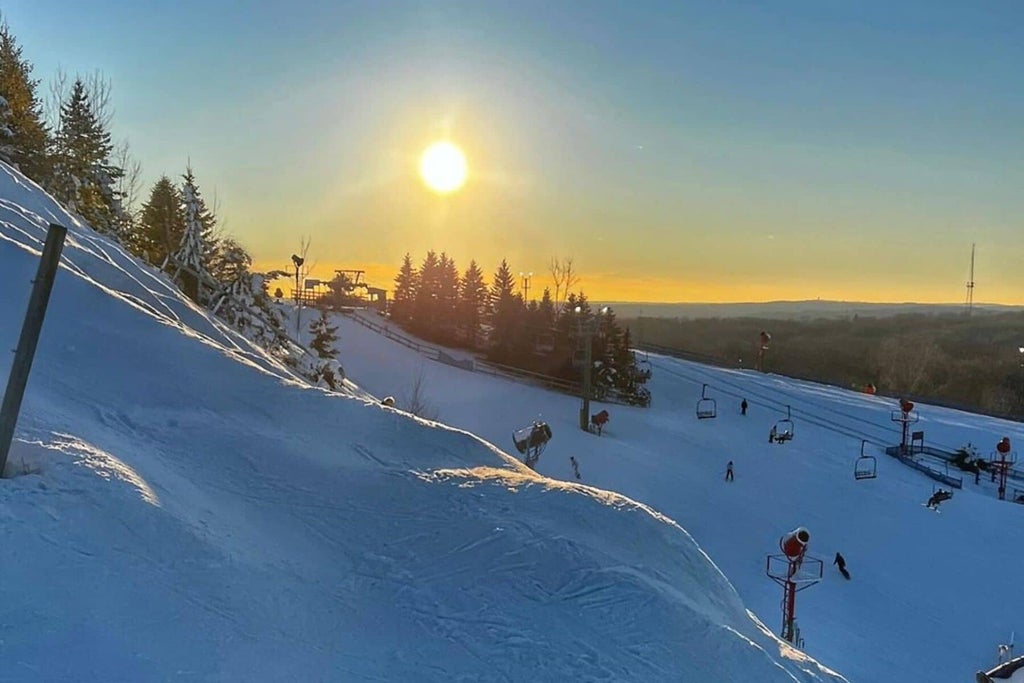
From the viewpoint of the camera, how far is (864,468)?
33.1 meters

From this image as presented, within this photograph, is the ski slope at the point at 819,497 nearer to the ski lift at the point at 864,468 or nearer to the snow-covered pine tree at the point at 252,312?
the ski lift at the point at 864,468

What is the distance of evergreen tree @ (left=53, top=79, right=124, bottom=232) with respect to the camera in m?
25.0

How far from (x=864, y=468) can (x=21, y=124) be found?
126ft

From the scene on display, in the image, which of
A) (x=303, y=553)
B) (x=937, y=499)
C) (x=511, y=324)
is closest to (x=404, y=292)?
(x=511, y=324)

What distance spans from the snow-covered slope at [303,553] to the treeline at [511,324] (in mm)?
28123

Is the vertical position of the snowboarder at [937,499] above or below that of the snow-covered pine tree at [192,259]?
below

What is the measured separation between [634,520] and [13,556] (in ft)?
17.6

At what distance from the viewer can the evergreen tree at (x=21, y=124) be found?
22969mm

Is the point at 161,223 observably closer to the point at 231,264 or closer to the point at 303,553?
the point at 231,264

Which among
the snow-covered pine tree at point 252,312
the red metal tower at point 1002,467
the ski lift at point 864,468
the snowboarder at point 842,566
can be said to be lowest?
the snowboarder at point 842,566

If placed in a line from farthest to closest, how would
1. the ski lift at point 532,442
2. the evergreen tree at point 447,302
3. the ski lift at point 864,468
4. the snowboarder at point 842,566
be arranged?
the evergreen tree at point 447,302, the ski lift at point 864,468, the ski lift at point 532,442, the snowboarder at point 842,566

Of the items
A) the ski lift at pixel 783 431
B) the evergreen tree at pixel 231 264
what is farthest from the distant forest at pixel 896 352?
the evergreen tree at pixel 231 264

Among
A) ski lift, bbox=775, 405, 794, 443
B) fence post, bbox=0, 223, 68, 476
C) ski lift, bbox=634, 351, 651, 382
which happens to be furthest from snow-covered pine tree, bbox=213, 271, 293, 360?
ski lift, bbox=634, 351, 651, 382

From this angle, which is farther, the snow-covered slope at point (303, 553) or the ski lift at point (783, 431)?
the ski lift at point (783, 431)
